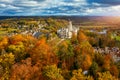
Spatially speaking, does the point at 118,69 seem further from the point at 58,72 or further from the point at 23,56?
the point at 23,56

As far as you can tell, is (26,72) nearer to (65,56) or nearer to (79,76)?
(79,76)

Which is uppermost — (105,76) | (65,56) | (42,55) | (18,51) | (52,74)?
(18,51)

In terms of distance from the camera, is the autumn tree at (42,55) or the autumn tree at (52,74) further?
the autumn tree at (42,55)

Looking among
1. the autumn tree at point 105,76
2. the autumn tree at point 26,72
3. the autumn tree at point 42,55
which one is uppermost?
the autumn tree at point 42,55

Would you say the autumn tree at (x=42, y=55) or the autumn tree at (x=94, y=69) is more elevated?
the autumn tree at (x=42, y=55)

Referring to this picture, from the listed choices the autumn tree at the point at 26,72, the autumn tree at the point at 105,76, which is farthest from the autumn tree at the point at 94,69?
the autumn tree at the point at 26,72

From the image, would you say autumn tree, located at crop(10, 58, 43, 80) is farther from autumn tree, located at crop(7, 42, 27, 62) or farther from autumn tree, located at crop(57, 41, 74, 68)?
autumn tree, located at crop(7, 42, 27, 62)

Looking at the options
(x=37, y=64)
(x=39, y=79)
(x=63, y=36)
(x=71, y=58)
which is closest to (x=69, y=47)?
(x=71, y=58)

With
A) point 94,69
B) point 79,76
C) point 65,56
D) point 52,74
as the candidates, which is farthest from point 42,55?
point 79,76

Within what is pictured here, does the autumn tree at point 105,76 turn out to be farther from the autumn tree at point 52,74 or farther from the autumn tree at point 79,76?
the autumn tree at point 52,74

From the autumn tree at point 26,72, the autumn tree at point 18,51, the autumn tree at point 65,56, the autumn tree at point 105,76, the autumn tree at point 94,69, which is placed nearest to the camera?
the autumn tree at point 105,76

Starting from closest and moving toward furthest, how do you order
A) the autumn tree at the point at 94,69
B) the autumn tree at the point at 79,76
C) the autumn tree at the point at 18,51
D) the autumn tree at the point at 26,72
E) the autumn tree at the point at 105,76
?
1. the autumn tree at the point at 79,76
2. the autumn tree at the point at 105,76
3. the autumn tree at the point at 26,72
4. the autumn tree at the point at 94,69
5. the autumn tree at the point at 18,51
